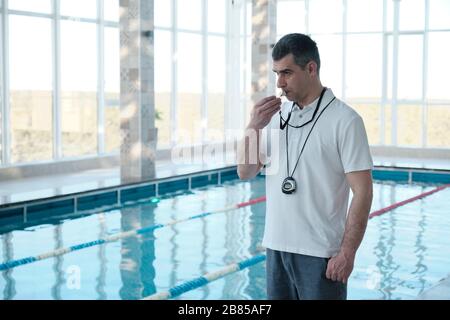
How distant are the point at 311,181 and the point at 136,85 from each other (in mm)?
8346

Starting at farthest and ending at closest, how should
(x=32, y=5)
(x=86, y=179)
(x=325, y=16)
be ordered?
(x=325, y=16) → (x=32, y=5) → (x=86, y=179)

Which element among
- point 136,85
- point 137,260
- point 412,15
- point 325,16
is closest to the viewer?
point 137,260

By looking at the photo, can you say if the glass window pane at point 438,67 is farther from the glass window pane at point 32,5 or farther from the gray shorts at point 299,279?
the gray shorts at point 299,279

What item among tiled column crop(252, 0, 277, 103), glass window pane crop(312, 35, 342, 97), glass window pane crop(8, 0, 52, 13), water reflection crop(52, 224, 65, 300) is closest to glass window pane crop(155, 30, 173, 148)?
tiled column crop(252, 0, 277, 103)

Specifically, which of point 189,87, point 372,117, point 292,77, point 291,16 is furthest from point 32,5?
point 292,77

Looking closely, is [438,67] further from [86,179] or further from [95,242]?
[95,242]

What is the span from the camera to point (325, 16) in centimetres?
1686

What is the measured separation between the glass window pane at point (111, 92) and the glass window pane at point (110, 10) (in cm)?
22

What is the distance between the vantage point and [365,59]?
53.9ft

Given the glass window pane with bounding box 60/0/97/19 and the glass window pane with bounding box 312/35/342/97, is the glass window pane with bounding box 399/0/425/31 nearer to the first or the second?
the glass window pane with bounding box 312/35/342/97

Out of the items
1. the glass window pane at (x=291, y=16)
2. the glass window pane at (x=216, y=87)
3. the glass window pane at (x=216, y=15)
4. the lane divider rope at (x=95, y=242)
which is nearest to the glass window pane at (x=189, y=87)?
the glass window pane at (x=216, y=87)

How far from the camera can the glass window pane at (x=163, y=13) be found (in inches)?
589
